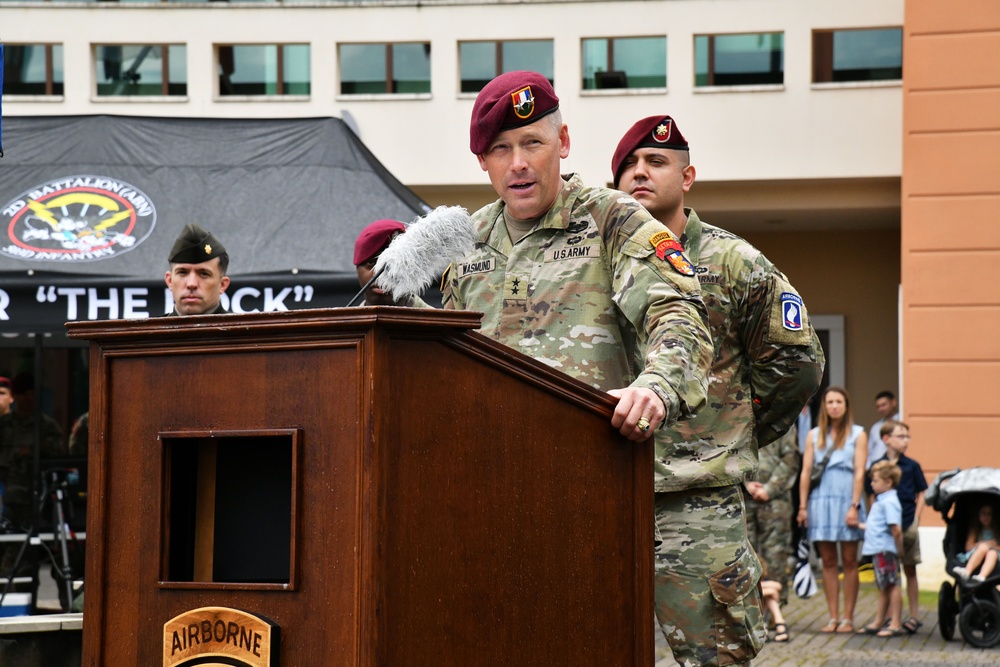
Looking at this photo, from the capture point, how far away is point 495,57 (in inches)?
825

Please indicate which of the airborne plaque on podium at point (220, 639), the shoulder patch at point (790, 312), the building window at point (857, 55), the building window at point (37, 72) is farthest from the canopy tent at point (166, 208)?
the building window at point (37, 72)

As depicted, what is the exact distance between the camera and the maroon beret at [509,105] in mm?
2928

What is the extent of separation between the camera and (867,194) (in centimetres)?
1972

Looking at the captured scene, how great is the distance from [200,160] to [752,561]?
5483 mm

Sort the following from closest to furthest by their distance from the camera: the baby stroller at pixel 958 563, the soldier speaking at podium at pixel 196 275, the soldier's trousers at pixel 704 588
A: 1. the soldier's trousers at pixel 704 588
2. the soldier speaking at podium at pixel 196 275
3. the baby stroller at pixel 958 563

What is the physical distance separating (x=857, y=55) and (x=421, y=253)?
1826cm

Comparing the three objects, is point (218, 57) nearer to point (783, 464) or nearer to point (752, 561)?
point (783, 464)

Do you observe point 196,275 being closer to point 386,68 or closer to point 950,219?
point 950,219

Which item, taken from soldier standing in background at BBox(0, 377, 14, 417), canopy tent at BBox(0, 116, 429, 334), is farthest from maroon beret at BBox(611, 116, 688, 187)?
soldier standing in background at BBox(0, 377, 14, 417)

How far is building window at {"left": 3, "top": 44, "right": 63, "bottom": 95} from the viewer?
71.9ft

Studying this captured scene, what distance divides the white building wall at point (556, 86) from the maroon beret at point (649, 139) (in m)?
15.5

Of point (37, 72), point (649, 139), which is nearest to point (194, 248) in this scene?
point (649, 139)

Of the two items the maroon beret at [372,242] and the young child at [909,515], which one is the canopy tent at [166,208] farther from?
the young child at [909,515]

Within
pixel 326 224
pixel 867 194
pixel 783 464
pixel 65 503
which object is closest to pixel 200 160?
pixel 326 224
